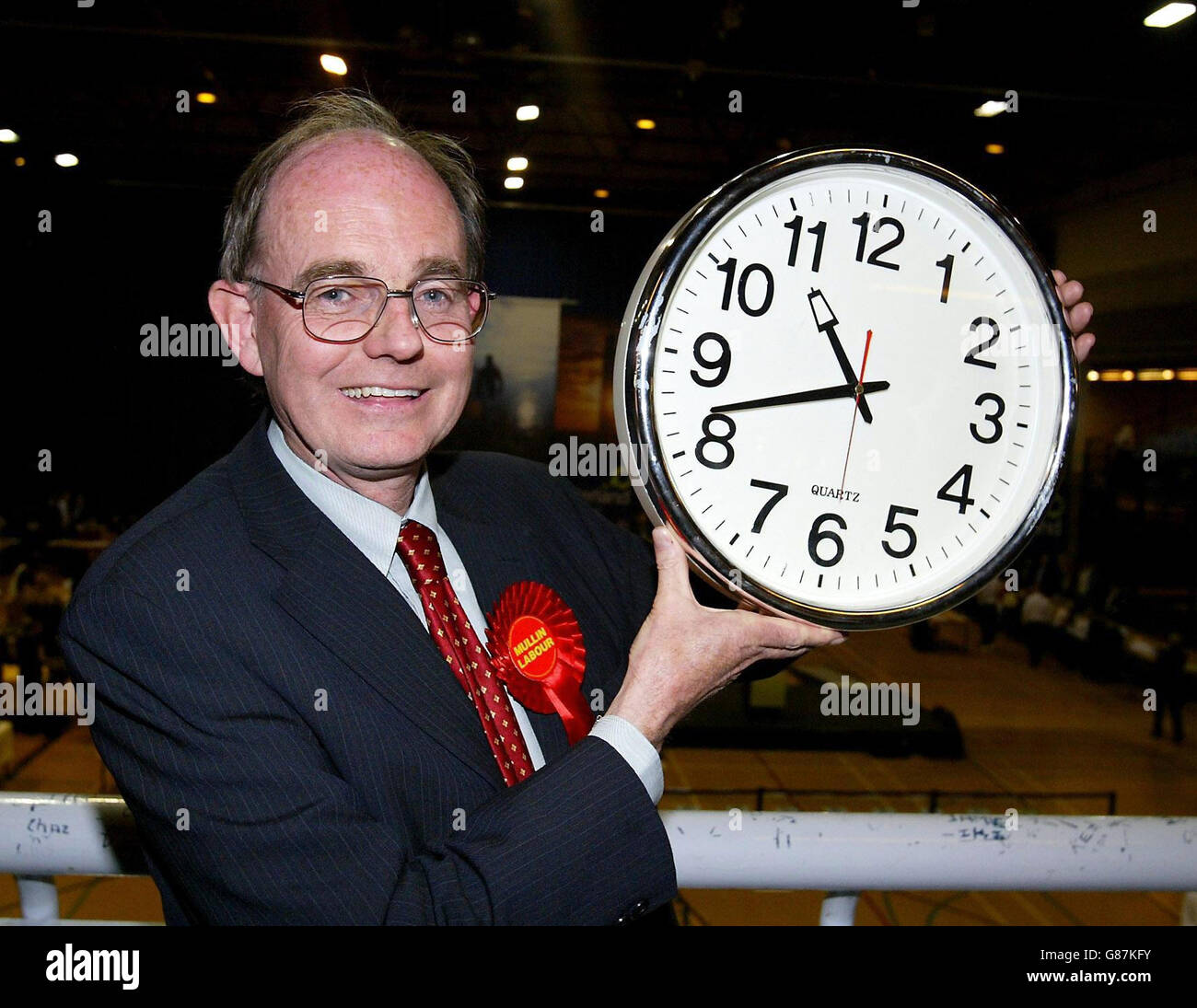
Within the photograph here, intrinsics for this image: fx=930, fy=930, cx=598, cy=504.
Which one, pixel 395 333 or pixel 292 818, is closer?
pixel 292 818

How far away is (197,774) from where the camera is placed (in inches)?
39.4

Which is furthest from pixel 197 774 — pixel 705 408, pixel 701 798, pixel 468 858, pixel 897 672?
pixel 897 672

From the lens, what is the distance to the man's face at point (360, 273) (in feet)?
3.80

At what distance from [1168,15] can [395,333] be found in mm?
5786

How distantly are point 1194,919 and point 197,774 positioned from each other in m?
1.47

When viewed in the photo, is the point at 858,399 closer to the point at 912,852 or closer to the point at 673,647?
the point at 673,647

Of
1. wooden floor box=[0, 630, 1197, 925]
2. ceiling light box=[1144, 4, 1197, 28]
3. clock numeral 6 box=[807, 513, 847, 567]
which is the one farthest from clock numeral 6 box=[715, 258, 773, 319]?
ceiling light box=[1144, 4, 1197, 28]

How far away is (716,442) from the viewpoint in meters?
1.09

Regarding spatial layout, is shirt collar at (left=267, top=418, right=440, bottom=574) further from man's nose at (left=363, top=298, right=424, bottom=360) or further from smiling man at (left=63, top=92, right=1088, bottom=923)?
man's nose at (left=363, top=298, right=424, bottom=360)

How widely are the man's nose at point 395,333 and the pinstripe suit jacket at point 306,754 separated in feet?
0.76

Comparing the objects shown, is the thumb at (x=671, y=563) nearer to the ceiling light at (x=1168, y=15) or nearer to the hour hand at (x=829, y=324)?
the hour hand at (x=829, y=324)

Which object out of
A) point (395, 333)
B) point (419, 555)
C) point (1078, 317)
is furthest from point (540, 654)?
point (1078, 317)

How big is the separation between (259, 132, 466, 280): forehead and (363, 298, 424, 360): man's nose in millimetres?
46
